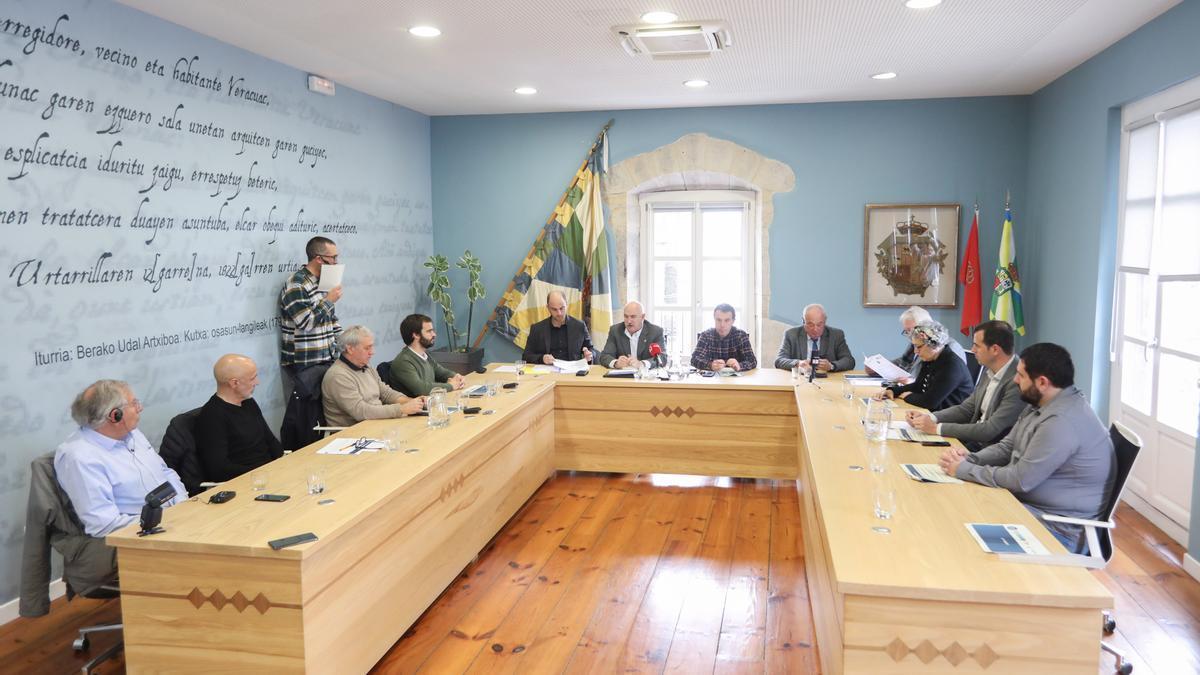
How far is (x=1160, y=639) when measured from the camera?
11.4 ft

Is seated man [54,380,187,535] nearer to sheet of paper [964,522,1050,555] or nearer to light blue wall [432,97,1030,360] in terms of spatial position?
sheet of paper [964,522,1050,555]

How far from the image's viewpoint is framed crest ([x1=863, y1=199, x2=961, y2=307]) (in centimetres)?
712

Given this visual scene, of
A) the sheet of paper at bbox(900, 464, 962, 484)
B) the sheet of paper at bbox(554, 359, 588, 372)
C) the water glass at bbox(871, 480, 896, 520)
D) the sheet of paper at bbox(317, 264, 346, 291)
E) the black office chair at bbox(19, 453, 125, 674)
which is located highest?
the sheet of paper at bbox(317, 264, 346, 291)

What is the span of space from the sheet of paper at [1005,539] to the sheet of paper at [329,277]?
4338mm

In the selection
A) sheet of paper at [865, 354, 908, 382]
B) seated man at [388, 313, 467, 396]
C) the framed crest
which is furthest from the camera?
Result: the framed crest

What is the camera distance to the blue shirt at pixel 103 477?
10.1 feet

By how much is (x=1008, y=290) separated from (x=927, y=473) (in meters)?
3.94

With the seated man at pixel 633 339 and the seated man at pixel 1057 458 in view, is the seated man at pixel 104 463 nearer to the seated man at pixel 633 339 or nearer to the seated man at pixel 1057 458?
the seated man at pixel 1057 458

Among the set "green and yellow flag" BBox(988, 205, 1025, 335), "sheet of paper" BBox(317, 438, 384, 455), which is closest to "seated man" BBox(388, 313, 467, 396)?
"sheet of paper" BBox(317, 438, 384, 455)

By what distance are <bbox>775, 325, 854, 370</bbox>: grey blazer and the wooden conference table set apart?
1.53 metres

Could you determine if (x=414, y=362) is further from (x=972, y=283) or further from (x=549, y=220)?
(x=972, y=283)

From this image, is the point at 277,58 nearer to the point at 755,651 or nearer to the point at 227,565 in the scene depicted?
the point at 227,565

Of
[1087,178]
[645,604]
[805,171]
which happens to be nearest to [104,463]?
[645,604]

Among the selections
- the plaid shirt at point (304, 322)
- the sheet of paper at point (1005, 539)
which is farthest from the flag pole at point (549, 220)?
the sheet of paper at point (1005, 539)
